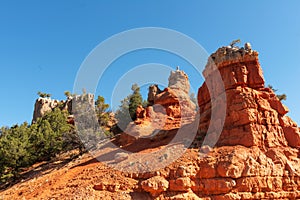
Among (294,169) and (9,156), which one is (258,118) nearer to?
(294,169)

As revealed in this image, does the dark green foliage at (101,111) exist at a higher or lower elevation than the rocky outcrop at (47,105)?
lower

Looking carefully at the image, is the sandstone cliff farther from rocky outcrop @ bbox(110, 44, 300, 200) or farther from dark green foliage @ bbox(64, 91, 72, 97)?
dark green foliage @ bbox(64, 91, 72, 97)

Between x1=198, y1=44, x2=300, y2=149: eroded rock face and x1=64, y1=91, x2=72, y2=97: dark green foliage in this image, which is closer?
x1=198, y1=44, x2=300, y2=149: eroded rock face

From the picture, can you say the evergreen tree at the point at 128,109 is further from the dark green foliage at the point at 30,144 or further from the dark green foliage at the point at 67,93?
the dark green foliage at the point at 67,93

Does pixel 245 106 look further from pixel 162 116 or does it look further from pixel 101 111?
pixel 101 111

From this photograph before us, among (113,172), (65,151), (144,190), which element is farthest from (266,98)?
(65,151)

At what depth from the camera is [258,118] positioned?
53.6 ft

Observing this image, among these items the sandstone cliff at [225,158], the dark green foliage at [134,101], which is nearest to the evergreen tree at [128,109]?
the dark green foliage at [134,101]

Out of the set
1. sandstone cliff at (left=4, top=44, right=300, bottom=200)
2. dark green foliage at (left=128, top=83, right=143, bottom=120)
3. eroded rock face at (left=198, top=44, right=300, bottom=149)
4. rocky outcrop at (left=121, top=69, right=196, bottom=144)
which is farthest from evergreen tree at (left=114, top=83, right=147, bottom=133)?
eroded rock face at (left=198, top=44, right=300, bottom=149)

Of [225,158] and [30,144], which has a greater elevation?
[30,144]

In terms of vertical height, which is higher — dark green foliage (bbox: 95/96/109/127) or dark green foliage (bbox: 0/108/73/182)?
dark green foliage (bbox: 95/96/109/127)

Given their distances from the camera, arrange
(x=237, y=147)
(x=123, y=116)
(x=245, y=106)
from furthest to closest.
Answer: (x=123, y=116) → (x=245, y=106) → (x=237, y=147)

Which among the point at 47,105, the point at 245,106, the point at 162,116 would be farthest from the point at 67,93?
the point at 245,106

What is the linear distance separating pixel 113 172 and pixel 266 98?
473 inches
